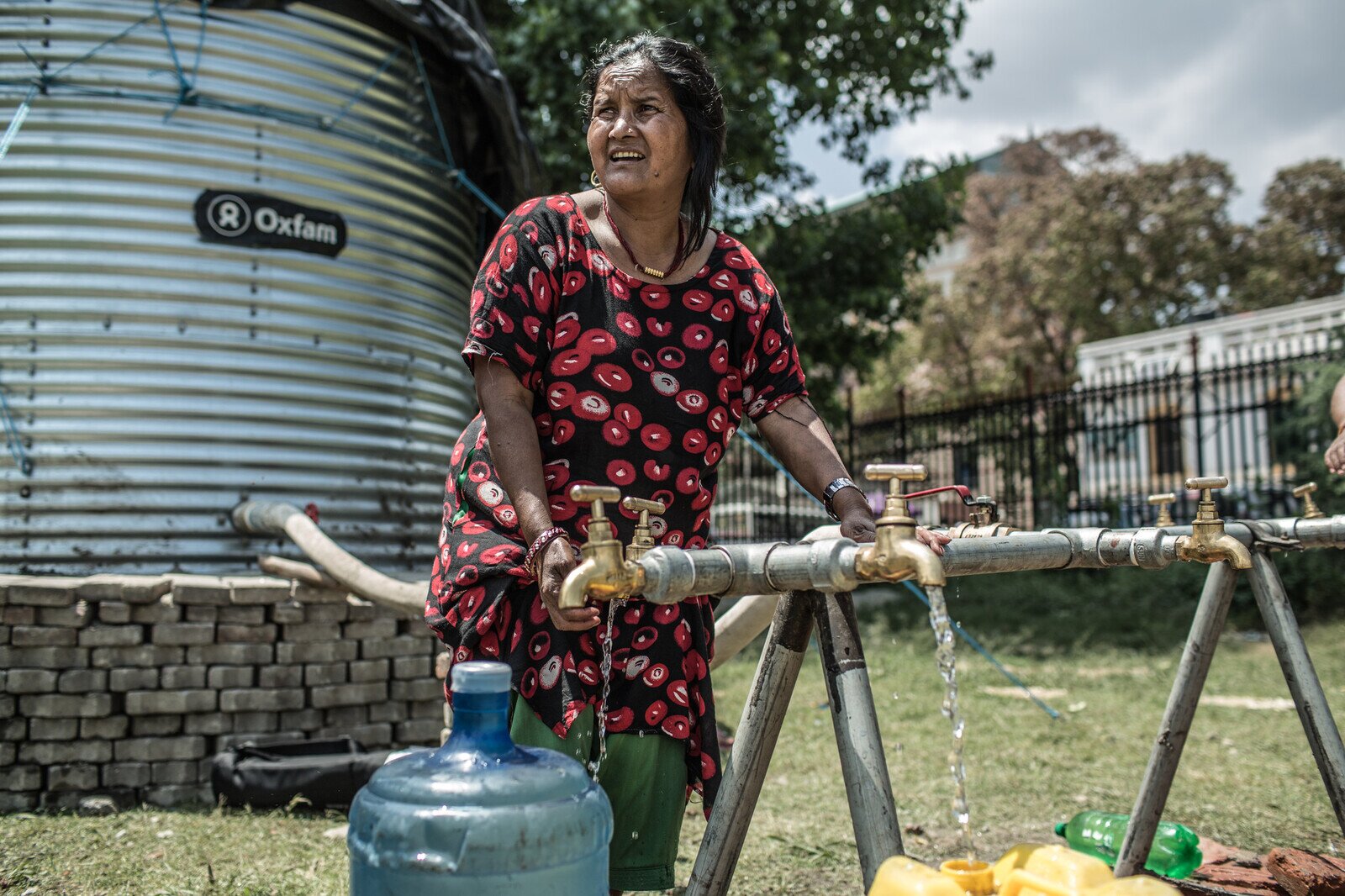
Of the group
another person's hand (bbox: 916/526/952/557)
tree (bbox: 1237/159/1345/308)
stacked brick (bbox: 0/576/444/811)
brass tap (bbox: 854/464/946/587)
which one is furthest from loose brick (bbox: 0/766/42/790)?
tree (bbox: 1237/159/1345/308)

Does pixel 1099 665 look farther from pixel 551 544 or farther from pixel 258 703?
pixel 551 544

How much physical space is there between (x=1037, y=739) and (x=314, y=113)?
202 inches

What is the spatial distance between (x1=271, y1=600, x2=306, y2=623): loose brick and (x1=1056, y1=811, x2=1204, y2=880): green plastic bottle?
337 centimetres

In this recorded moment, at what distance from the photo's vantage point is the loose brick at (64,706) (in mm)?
4457

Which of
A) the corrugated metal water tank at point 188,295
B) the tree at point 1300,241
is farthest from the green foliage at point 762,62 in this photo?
the tree at point 1300,241

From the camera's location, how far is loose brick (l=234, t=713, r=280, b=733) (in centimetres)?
471

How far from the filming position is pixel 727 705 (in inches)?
250

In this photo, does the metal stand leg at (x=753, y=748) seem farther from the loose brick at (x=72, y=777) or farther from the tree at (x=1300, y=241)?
the tree at (x=1300, y=241)

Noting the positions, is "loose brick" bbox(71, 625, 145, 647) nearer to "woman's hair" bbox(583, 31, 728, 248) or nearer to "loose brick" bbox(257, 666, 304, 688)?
"loose brick" bbox(257, 666, 304, 688)

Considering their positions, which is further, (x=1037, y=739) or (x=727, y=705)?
(x=727, y=705)

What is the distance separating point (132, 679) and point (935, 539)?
13.4 feet

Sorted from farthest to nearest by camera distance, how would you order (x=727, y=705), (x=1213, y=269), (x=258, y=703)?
(x=1213, y=269)
(x=727, y=705)
(x=258, y=703)

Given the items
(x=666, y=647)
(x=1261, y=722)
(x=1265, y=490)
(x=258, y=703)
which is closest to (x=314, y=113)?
(x=258, y=703)

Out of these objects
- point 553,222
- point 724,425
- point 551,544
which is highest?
point 553,222
